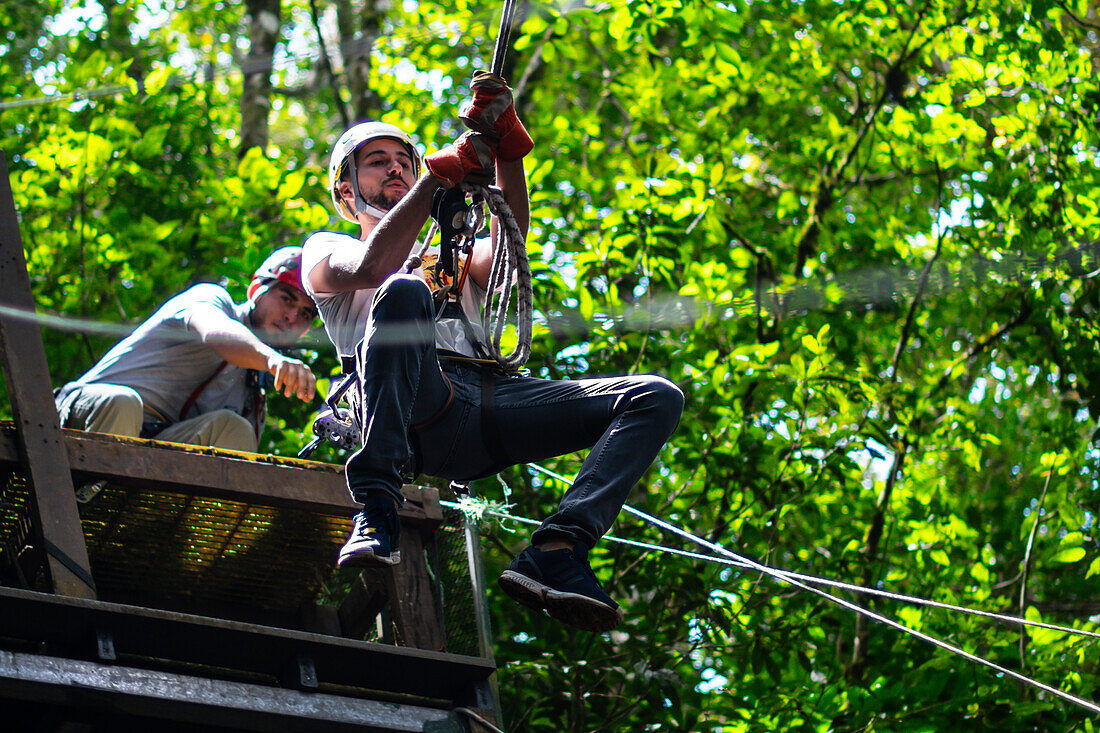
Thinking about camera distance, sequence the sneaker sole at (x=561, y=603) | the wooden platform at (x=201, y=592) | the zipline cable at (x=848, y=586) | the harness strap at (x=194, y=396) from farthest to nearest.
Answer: the harness strap at (x=194, y=396) → the zipline cable at (x=848, y=586) → the wooden platform at (x=201, y=592) → the sneaker sole at (x=561, y=603)

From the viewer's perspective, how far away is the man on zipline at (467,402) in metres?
3.25

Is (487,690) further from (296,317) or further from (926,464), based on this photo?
(926,464)

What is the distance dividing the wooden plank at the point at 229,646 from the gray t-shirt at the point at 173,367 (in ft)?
5.19

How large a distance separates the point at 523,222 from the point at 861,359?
5.10 m

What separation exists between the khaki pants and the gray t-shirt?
0.38 feet

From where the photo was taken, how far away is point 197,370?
552cm

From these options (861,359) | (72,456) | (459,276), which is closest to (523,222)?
(459,276)

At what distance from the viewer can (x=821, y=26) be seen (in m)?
9.22

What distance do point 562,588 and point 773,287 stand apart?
193 inches

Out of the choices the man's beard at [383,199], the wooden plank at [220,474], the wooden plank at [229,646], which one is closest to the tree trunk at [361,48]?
the wooden plank at [220,474]

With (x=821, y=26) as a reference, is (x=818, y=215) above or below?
below

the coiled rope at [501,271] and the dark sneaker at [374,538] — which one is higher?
the coiled rope at [501,271]

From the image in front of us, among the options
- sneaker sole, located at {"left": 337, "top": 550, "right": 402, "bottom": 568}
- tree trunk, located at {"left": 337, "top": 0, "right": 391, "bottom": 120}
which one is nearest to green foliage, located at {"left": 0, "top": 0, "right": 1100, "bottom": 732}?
tree trunk, located at {"left": 337, "top": 0, "right": 391, "bottom": 120}

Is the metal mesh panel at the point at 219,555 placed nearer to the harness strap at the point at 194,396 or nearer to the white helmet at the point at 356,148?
the harness strap at the point at 194,396
